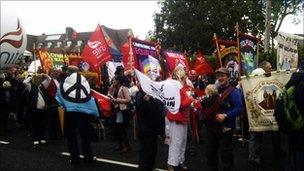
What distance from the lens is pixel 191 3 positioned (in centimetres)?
4584

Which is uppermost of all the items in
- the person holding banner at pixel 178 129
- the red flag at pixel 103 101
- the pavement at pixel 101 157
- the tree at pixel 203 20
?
the tree at pixel 203 20

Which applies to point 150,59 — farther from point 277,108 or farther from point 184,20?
point 184,20

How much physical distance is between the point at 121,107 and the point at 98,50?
149 inches

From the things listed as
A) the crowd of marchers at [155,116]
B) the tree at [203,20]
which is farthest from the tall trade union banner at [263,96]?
the tree at [203,20]

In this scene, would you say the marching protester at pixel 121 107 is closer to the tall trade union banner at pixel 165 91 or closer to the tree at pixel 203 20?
the tall trade union banner at pixel 165 91

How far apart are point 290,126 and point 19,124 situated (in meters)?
10.7

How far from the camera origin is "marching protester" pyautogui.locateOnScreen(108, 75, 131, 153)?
10.5 metres

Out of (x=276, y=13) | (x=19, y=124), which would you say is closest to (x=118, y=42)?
(x=276, y=13)

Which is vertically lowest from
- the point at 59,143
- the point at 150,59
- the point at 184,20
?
the point at 59,143

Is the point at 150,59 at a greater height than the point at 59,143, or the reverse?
the point at 150,59

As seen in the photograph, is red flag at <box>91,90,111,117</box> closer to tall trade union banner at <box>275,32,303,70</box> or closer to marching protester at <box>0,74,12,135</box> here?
tall trade union banner at <box>275,32,303,70</box>

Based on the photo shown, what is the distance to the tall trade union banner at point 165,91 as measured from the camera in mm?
7988

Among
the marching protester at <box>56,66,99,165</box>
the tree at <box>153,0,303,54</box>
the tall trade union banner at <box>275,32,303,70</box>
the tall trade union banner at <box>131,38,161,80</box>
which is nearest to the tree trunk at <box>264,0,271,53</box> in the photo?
the tall trade union banner at <box>275,32,303,70</box>

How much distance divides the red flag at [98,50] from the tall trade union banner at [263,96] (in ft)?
20.1
